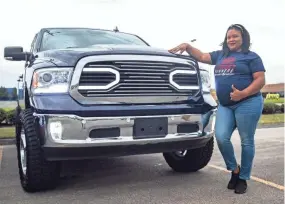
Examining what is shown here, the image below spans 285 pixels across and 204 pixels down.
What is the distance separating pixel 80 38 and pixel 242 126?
228 cm

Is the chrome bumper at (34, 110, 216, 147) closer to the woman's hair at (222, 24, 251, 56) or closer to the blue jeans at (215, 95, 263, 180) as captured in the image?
the blue jeans at (215, 95, 263, 180)

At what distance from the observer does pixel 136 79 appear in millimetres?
3541

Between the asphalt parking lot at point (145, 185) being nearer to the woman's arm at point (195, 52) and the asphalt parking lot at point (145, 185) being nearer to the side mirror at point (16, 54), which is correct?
the woman's arm at point (195, 52)

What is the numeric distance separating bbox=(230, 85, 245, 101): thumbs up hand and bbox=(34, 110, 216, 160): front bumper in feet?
1.70

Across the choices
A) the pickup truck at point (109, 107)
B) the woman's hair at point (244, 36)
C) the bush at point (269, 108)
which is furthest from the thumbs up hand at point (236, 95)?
the bush at point (269, 108)

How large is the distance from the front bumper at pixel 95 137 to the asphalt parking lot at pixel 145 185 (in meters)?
0.46

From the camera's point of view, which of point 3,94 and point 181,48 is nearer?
point 181,48

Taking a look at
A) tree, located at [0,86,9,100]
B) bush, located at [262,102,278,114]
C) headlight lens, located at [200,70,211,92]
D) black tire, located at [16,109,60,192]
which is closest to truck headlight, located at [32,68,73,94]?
black tire, located at [16,109,60,192]

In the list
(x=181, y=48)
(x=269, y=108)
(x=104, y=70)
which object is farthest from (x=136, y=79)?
(x=269, y=108)

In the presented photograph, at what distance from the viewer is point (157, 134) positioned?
3551 millimetres

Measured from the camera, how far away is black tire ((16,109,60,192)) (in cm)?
354

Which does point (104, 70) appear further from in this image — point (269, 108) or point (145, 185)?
point (269, 108)

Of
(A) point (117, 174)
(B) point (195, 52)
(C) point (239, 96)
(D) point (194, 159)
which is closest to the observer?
A: (C) point (239, 96)

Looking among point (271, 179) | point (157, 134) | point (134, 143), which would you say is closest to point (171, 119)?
point (157, 134)
